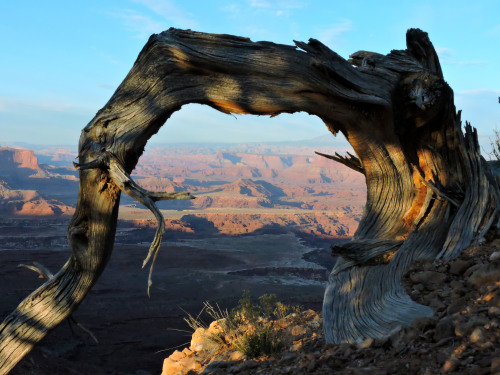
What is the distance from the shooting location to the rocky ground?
2357 mm

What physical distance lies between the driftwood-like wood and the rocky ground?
0.17 m

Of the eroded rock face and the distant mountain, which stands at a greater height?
the eroded rock face

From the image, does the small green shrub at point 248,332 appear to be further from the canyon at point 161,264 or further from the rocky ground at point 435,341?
the canyon at point 161,264

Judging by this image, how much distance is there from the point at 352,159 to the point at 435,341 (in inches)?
95.9

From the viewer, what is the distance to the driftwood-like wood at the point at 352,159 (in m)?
3.16

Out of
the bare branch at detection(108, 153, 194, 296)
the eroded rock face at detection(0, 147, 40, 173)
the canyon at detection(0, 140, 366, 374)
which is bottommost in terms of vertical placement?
the canyon at detection(0, 140, 366, 374)

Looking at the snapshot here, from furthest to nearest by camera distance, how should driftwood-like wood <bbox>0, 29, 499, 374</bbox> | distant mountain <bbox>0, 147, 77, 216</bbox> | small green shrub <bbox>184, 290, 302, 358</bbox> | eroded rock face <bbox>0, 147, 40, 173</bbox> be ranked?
eroded rock face <bbox>0, 147, 40, 173</bbox>, distant mountain <bbox>0, 147, 77, 216</bbox>, small green shrub <bbox>184, 290, 302, 358</bbox>, driftwood-like wood <bbox>0, 29, 499, 374</bbox>

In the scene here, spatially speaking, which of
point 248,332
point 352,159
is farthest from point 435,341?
point 248,332

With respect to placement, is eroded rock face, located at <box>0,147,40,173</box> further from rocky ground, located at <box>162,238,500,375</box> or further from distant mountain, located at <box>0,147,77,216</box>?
rocky ground, located at <box>162,238,500,375</box>

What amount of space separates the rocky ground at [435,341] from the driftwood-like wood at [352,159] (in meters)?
0.17

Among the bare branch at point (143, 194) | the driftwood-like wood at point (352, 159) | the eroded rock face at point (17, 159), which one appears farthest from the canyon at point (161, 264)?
the eroded rock face at point (17, 159)

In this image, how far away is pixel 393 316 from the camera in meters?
3.28

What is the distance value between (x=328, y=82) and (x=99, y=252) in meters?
2.13

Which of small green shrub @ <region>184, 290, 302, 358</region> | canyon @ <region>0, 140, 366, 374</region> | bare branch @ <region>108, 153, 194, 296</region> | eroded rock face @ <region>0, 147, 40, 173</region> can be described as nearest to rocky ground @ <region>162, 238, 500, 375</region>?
small green shrub @ <region>184, 290, 302, 358</region>
